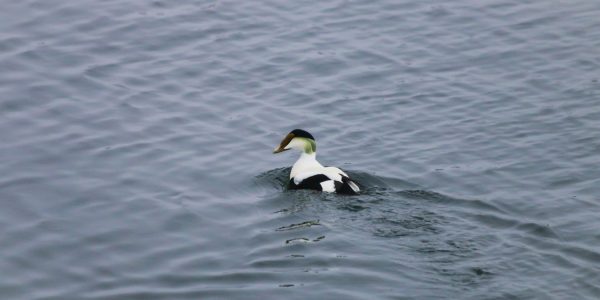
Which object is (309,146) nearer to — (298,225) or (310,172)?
(310,172)

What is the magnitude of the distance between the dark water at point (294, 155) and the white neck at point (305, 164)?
0.32 m

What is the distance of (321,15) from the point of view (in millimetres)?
18688

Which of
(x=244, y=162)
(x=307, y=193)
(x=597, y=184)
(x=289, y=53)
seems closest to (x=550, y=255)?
(x=597, y=184)

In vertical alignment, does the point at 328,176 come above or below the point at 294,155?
above

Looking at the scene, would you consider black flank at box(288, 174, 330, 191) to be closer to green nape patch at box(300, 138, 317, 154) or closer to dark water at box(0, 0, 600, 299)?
dark water at box(0, 0, 600, 299)

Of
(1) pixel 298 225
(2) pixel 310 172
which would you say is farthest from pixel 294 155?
(1) pixel 298 225

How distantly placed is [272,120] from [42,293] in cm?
519

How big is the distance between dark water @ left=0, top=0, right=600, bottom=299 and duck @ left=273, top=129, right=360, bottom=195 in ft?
0.55

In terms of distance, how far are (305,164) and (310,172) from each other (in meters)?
0.23

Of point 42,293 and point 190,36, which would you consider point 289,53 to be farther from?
point 42,293

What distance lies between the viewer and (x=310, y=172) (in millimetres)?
13609

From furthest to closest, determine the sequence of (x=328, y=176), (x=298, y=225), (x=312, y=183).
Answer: (x=312, y=183) → (x=328, y=176) → (x=298, y=225)

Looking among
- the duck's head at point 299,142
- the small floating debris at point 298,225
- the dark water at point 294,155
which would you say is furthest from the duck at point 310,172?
the small floating debris at point 298,225

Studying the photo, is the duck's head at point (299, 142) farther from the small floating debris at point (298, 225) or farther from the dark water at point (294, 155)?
the small floating debris at point (298, 225)
